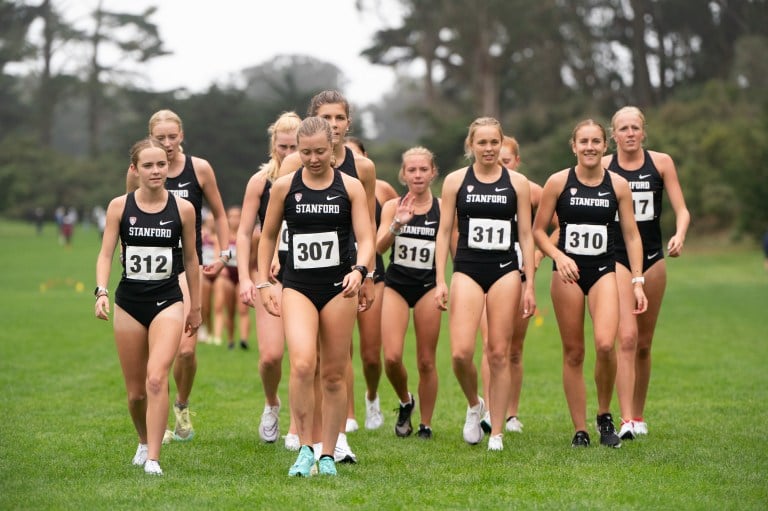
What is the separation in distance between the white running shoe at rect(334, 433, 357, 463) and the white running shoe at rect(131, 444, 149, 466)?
1.37 metres

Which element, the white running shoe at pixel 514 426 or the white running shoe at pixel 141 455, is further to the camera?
the white running shoe at pixel 514 426

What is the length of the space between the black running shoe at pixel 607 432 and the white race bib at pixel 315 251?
8.87ft

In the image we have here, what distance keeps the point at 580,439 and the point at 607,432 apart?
0.22 metres

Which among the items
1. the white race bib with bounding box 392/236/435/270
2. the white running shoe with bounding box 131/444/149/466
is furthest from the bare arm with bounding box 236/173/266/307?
the white race bib with bounding box 392/236/435/270

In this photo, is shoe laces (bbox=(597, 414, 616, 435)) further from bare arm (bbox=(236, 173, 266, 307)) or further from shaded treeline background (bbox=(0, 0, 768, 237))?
shaded treeline background (bbox=(0, 0, 768, 237))

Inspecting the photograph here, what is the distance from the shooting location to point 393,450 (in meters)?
9.12

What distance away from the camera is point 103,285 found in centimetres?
793

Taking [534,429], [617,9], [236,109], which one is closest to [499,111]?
[617,9]

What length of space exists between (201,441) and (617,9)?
183 ft

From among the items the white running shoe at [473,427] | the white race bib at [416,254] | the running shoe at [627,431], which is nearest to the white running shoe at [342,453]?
the white running shoe at [473,427]

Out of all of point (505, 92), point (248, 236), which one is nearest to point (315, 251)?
point (248, 236)

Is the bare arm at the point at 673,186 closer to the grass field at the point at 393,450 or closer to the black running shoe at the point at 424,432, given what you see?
the grass field at the point at 393,450

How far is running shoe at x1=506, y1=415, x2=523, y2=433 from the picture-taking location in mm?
10164

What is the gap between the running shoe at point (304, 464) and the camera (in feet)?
25.2
